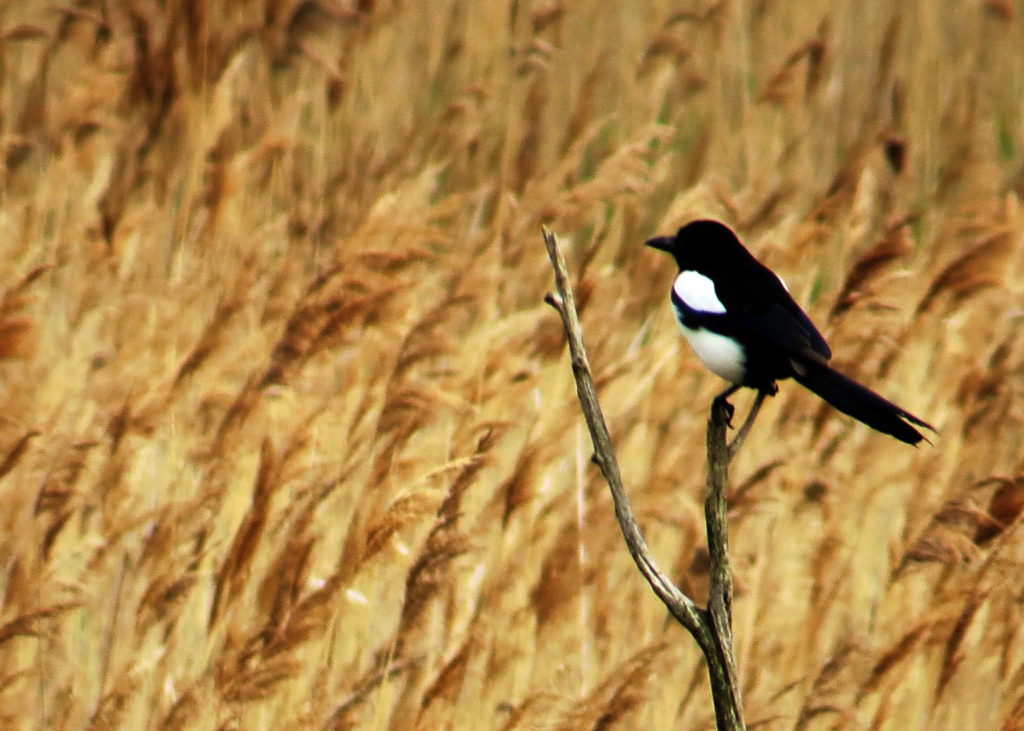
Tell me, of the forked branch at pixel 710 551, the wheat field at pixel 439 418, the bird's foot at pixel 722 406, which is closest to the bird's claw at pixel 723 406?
the bird's foot at pixel 722 406

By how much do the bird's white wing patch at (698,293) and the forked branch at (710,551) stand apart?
240 millimetres

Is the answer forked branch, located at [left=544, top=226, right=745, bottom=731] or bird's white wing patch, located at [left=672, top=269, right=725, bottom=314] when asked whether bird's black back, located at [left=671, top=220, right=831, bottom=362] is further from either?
forked branch, located at [left=544, top=226, right=745, bottom=731]

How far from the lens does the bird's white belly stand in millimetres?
1698

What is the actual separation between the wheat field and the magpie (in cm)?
63

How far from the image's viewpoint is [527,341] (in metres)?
3.74

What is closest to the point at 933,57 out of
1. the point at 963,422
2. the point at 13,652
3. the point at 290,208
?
the point at 963,422

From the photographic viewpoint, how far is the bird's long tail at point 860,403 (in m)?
1.24

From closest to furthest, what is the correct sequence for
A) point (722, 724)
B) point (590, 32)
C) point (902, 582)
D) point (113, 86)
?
point (722, 724), point (902, 582), point (113, 86), point (590, 32)

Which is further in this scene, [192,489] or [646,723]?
[192,489]

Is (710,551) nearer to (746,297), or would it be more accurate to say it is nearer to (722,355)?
(722,355)

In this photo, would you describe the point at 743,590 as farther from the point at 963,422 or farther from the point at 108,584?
the point at 108,584

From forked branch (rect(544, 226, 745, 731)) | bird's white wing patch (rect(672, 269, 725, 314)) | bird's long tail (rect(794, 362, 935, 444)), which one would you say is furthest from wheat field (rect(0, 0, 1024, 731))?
bird's long tail (rect(794, 362, 935, 444))

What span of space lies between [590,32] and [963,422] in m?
2.83

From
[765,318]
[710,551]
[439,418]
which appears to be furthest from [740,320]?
[439,418]
